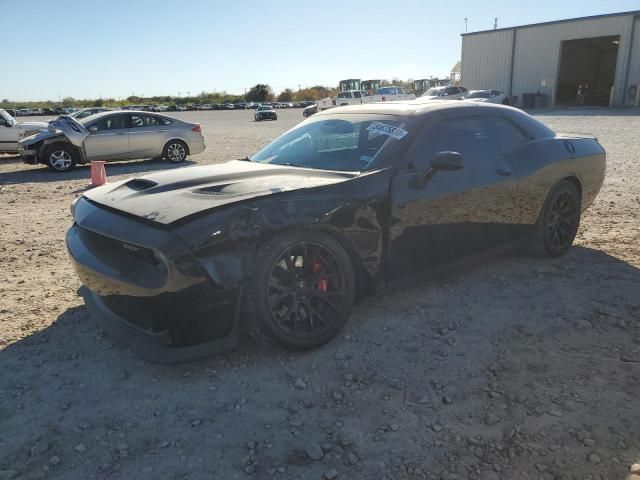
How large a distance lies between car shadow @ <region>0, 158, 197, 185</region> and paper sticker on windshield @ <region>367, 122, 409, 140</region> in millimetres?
8992

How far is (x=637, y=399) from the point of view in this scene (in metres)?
2.76

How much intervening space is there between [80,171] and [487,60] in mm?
32943

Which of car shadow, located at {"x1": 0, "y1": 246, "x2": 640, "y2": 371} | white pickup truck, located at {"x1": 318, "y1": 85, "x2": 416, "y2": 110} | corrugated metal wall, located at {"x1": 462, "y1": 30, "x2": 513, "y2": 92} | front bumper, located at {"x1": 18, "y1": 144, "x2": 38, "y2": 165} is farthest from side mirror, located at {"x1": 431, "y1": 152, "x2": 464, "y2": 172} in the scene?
corrugated metal wall, located at {"x1": 462, "y1": 30, "x2": 513, "y2": 92}

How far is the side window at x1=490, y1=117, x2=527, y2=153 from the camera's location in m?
4.48

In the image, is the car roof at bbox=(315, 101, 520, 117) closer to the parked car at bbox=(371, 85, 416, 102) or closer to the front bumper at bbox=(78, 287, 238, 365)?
the front bumper at bbox=(78, 287, 238, 365)

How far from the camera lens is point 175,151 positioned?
44.2 feet

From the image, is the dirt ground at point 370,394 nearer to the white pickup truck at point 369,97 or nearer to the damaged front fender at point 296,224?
the damaged front fender at point 296,224

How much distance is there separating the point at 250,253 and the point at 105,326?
3.27 feet

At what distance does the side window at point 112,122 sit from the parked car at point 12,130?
228cm

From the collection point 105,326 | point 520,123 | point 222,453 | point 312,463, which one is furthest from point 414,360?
point 520,123

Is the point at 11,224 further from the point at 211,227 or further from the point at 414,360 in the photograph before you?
the point at 414,360

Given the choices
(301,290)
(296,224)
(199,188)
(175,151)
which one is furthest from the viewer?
(175,151)

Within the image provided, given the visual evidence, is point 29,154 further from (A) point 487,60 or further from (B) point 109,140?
(A) point 487,60

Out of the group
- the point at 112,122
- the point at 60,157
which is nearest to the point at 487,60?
the point at 112,122
